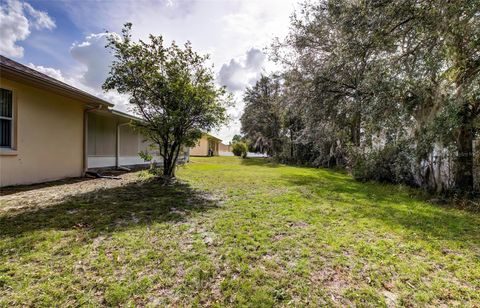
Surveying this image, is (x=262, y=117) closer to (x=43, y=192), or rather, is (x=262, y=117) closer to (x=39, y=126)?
(x=39, y=126)

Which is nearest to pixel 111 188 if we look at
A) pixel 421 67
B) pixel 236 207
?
pixel 236 207

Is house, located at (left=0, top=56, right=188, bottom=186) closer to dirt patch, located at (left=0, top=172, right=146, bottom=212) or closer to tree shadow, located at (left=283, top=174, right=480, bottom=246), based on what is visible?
dirt patch, located at (left=0, top=172, right=146, bottom=212)

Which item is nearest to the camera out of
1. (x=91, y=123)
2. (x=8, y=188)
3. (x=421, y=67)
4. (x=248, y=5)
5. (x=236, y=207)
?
(x=236, y=207)

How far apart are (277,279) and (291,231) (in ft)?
4.87

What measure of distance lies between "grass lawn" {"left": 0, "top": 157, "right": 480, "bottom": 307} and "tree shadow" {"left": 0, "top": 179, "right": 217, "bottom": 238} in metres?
0.03

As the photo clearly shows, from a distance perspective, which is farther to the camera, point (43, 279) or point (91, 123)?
point (91, 123)

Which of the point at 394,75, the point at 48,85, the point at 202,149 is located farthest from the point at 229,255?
the point at 202,149

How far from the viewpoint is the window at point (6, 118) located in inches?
229

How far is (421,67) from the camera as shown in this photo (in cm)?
646

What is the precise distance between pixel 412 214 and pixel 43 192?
8.71 meters

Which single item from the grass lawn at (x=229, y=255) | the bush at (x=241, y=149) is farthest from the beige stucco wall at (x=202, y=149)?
the grass lawn at (x=229, y=255)

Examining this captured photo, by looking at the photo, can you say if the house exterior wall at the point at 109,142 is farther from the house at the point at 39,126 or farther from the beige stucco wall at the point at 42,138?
the beige stucco wall at the point at 42,138

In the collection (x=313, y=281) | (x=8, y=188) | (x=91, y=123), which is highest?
(x=91, y=123)

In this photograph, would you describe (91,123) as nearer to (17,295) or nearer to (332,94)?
(17,295)
